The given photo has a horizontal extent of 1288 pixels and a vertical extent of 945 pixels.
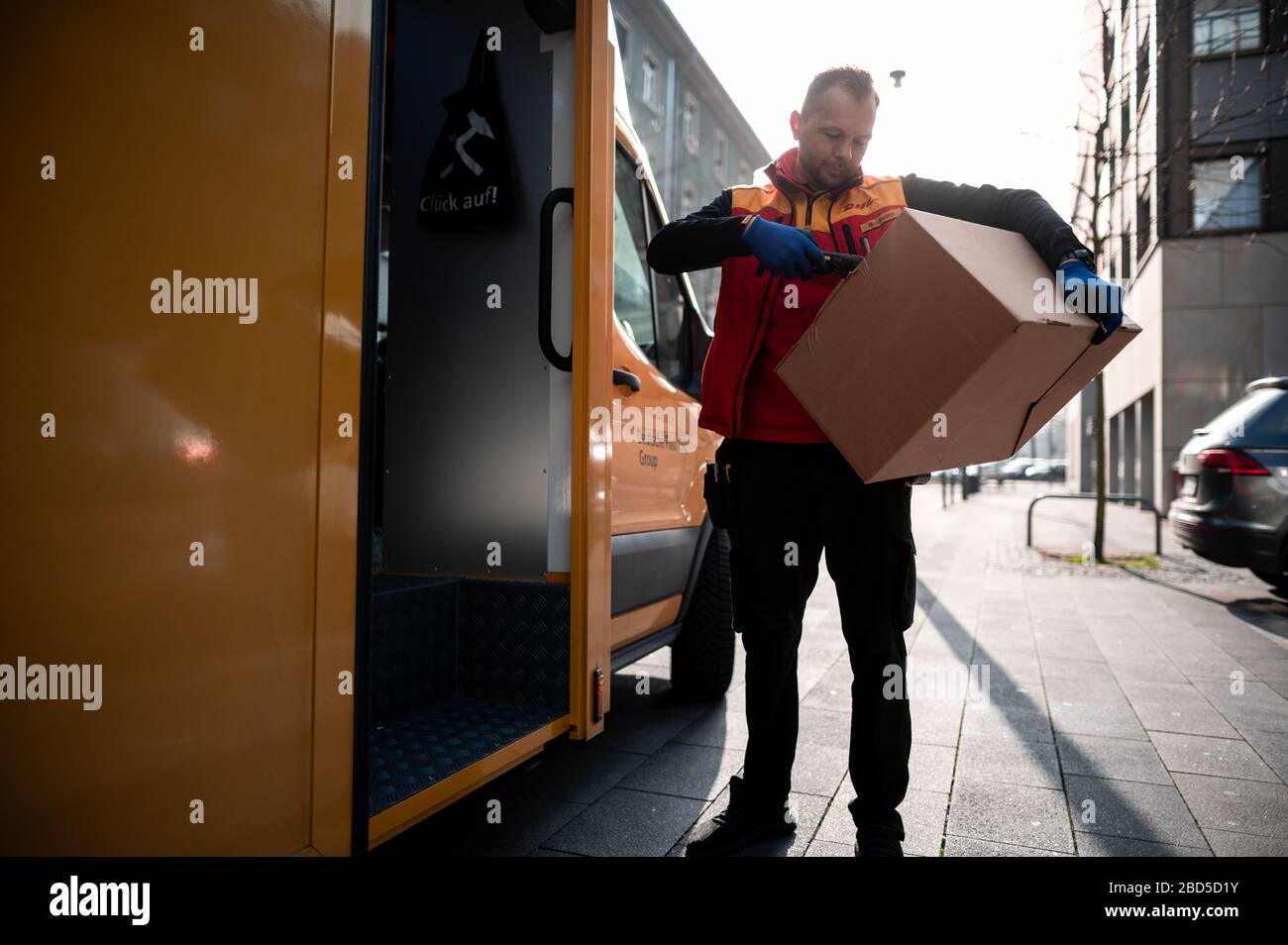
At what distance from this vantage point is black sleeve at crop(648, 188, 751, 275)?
205 centimetres

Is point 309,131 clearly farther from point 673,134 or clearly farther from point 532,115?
point 673,134

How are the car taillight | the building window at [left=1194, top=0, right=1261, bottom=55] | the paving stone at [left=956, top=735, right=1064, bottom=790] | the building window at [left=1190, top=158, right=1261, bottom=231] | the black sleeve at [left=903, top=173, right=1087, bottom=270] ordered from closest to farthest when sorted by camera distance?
the black sleeve at [left=903, top=173, right=1087, bottom=270]
the paving stone at [left=956, top=735, right=1064, bottom=790]
the car taillight
the building window at [left=1194, top=0, right=1261, bottom=55]
the building window at [left=1190, top=158, right=1261, bottom=231]

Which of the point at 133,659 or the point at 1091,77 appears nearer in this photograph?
the point at 133,659

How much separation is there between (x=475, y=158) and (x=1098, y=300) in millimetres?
1944

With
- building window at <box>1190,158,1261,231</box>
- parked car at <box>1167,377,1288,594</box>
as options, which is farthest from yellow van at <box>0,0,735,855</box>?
building window at <box>1190,158,1261,231</box>

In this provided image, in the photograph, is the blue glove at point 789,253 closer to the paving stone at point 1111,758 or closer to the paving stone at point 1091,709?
the paving stone at point 1111,758

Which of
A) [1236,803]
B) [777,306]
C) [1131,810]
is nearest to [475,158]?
[777,306]

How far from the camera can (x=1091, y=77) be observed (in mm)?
8383

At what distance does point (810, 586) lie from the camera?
7.38ft

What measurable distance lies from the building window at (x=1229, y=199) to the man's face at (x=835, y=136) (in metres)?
15.0

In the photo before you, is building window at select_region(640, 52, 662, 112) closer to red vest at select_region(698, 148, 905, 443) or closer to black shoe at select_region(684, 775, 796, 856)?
red vest at select_region(698, 148, 905, 443)

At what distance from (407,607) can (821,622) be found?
399 centimetres

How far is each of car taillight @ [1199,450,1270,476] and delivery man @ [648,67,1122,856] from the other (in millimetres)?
5218
